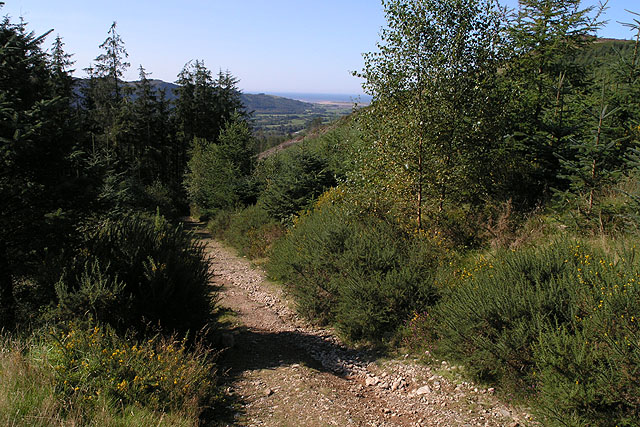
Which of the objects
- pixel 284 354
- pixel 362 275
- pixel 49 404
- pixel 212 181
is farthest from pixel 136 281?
pixel 212 181

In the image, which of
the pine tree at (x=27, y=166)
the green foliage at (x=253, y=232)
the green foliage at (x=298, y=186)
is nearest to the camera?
the pine tree at (x=27, y=166)

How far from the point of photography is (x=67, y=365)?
4.55m

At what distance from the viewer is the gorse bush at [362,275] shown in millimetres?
7184

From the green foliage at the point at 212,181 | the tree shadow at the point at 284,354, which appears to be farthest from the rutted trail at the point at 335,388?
the green foliage at the point at 212,181

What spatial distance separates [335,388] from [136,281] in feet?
11.1

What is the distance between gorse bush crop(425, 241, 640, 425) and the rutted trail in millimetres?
464

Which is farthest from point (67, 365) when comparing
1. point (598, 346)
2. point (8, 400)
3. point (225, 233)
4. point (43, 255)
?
point (225, 233)

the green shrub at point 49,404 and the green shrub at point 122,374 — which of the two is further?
the green shrub at point 122,374

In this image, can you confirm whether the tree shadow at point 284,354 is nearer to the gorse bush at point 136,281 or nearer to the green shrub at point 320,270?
the green shrub at point 320,270

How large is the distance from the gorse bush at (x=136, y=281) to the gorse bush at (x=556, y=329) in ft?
13.2

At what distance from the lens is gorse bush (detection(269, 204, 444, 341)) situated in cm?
718

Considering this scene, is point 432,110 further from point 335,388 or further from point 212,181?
point 212,181

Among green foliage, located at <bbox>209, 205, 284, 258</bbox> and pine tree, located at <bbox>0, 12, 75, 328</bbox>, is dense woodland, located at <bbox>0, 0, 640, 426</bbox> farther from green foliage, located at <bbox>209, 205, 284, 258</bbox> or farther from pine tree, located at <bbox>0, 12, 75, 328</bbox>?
green foliage, located at <bbox>209, 205, 284, 258</bbox>

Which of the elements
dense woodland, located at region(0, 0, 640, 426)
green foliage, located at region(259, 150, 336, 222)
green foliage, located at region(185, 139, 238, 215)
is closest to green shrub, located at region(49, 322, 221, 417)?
dense woodland, located at region(0, 0, 640, 426)
